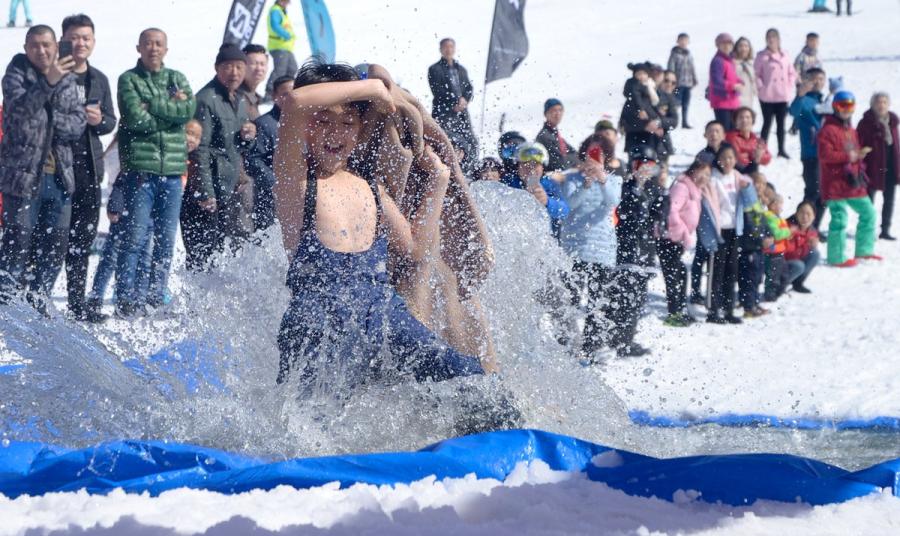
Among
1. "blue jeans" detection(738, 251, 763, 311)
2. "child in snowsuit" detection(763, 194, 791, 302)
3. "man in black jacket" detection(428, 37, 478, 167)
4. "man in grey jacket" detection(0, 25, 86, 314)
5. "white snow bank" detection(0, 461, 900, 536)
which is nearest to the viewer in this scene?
"white snow bank" detection(0, 461, 900, 536)

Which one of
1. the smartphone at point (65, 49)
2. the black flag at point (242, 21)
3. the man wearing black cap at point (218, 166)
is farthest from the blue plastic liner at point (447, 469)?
the black flag at point (242, 21)

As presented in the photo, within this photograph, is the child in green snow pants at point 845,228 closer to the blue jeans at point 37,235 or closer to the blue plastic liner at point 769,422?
the blue plastic liner at point 769,422

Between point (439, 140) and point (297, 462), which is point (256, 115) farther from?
point (297, 462)

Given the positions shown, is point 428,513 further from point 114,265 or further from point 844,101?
point 844,101

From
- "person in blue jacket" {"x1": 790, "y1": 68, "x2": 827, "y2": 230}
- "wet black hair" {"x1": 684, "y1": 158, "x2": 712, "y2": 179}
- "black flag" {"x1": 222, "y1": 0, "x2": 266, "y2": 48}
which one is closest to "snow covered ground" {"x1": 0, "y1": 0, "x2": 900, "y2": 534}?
"person in blue jacket" {"x1": 790, "y1": 68, "x2": 827, "y2": 230}

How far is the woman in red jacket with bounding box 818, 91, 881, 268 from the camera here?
390 inches

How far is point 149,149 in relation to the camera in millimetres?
6984

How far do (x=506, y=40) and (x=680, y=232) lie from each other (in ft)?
12.2

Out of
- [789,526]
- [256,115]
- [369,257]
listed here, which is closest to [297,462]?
[369,257]

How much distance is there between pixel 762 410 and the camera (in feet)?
19.6

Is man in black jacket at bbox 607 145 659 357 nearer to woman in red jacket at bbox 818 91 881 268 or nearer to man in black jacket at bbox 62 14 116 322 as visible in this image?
woman in red jacket at bbox 818 91 881 268

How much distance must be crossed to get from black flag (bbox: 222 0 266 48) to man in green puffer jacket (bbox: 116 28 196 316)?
14.1 feet

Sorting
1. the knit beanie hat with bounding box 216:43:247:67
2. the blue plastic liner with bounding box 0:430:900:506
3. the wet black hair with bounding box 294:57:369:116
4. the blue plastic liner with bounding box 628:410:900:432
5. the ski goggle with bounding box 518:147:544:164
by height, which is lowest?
the blue plastic liner with bounding box 628:410:900:432

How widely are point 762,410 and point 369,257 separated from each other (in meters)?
2.67
